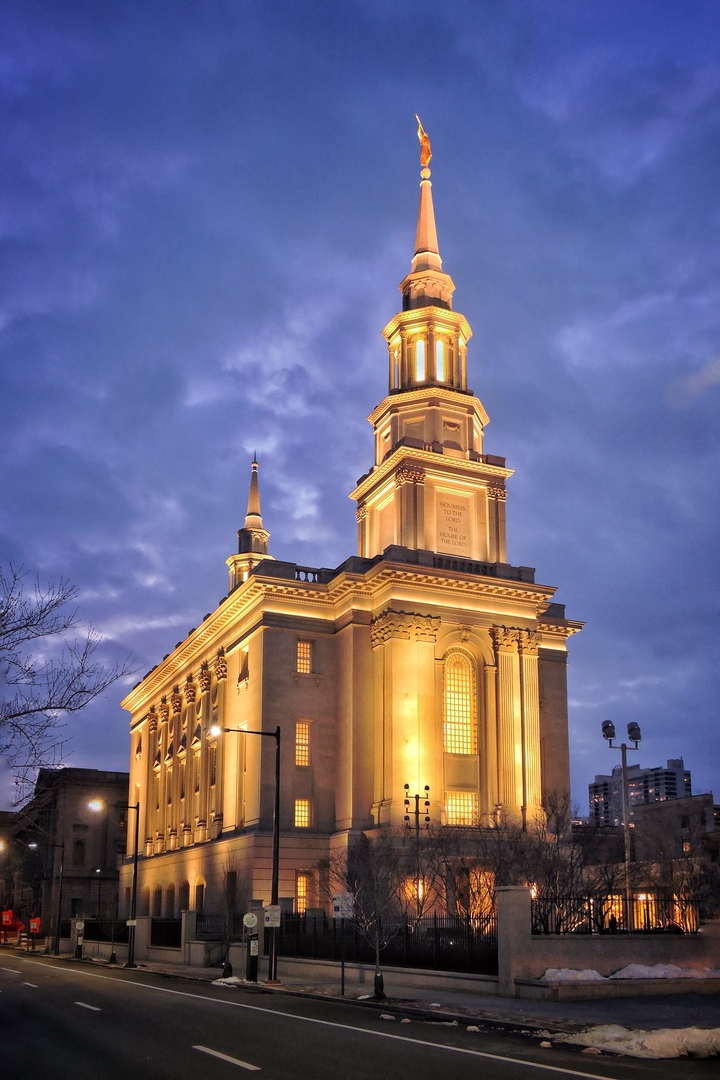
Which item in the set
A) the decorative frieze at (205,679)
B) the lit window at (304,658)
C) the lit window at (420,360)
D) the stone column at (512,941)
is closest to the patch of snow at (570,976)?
the stone column at (512,941)

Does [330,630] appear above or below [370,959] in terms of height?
above

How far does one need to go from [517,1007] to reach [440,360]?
5353 cm

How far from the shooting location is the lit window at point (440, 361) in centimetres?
7344

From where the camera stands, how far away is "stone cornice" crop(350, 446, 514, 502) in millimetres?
67938

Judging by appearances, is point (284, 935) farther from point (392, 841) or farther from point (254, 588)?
point (254, 588)

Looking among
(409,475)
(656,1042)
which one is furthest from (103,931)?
(656,1042)

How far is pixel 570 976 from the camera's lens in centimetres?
2730

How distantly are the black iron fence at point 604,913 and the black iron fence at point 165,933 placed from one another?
26.6 meters

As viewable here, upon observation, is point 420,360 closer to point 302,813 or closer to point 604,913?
point 302,813

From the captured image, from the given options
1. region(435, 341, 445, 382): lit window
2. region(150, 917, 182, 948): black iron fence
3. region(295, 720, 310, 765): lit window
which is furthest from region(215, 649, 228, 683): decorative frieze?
region(435, 341, 445, 382): lit window

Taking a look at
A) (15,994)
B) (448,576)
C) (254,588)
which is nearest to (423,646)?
(448,576)

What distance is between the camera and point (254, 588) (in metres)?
64.5

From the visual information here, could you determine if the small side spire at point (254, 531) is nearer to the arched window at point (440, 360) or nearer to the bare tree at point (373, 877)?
the arched window at point (440, 360)

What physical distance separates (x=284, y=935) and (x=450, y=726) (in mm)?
21005
